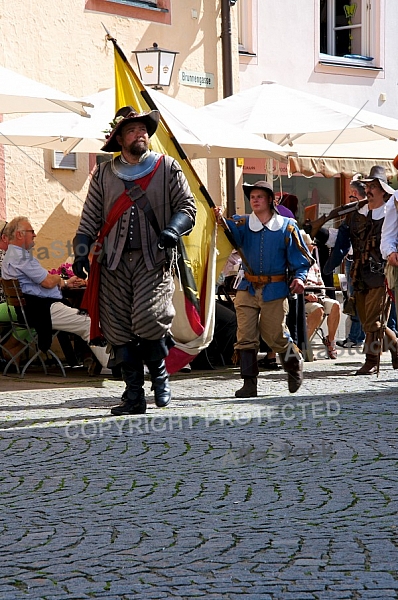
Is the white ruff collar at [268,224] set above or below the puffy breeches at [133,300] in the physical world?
above

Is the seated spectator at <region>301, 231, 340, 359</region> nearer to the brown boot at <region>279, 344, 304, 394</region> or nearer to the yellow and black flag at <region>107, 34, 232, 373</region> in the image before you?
the yellow and black flag at <region>107, 34, 232, 373</region>

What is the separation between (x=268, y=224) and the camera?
32.4 feet

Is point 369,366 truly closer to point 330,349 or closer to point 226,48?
point 330,349

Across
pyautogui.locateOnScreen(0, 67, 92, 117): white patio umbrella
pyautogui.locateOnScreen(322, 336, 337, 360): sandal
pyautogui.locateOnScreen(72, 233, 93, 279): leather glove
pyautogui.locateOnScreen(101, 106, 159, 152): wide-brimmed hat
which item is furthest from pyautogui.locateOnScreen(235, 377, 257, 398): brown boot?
pyautogui.locateOnScreen(322, 336, 337, 360): sandal

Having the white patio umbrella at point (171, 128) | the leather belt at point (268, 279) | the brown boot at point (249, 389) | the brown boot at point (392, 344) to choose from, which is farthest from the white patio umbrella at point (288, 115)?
the brown boot at point (249, 389)

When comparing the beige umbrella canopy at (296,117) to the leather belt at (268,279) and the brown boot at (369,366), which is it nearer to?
the brown boot at (369,366)

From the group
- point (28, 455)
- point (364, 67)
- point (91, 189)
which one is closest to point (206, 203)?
point (91, 189)

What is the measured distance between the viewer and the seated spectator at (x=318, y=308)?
43.5ft

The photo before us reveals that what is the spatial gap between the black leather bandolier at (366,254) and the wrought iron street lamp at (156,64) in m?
3.87

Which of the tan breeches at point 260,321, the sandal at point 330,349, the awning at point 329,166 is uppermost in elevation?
the awning at point 329,166

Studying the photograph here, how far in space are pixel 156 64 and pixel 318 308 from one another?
11.9 ft

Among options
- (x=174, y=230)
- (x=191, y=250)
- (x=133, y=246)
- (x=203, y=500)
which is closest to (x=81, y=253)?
(x=133, y=246)

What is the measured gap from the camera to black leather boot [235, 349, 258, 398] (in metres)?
9.77

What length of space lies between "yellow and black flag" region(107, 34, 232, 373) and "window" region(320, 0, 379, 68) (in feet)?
38.9
